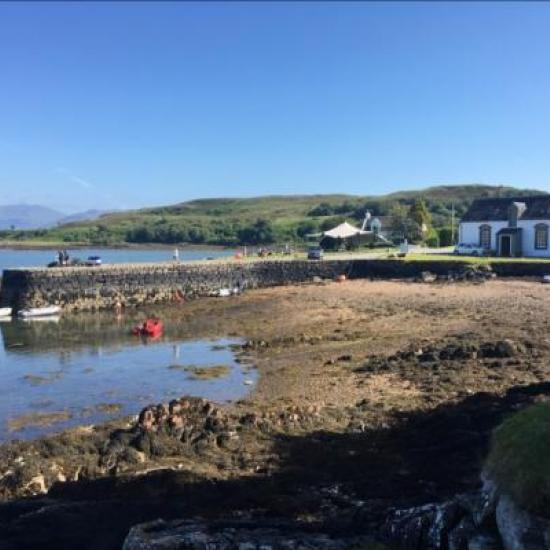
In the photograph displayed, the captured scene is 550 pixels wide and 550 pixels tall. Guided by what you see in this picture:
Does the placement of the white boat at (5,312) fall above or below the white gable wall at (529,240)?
below

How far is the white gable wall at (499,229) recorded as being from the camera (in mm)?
49906

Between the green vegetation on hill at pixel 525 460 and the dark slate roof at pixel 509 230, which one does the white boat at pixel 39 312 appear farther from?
the green vegetation on hill at pixel 525 460

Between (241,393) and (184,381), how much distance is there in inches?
120

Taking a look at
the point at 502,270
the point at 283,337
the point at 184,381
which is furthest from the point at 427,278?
the point at 184,381

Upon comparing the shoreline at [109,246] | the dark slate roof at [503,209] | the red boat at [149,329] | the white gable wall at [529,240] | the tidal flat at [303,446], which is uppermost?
the dark slate roof at [503,209]

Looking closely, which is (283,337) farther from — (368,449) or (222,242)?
(222,242)

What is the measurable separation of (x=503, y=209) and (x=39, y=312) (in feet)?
112

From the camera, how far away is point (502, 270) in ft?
145

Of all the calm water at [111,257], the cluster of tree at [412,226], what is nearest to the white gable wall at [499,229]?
the cluster of tree at [412,226]

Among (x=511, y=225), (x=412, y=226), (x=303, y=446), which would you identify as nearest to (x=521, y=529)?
(x=303, y=446)

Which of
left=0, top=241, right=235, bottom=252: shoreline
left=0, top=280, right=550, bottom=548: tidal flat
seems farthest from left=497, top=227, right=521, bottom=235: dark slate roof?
left=0, top=241, right=235, bottom=252: shoreline

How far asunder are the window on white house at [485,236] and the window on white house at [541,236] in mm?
4174

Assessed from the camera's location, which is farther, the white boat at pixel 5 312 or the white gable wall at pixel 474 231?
the white gable wall at pixel 474 231

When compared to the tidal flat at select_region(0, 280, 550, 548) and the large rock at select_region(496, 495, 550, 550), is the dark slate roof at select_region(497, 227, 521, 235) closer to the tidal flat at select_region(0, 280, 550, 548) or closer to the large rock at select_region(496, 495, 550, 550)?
the tidal flat at select_region(0, 280, 550, 548)
